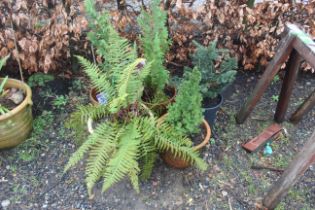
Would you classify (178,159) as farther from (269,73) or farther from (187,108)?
(269,73)

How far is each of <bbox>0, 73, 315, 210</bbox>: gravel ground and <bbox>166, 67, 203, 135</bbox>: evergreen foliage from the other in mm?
509

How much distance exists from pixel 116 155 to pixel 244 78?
1.95 m

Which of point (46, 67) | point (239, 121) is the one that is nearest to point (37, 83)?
point (46, 67)

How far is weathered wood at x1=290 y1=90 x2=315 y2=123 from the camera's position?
3041 millimetres

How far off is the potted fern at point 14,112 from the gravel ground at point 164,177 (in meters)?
0.11

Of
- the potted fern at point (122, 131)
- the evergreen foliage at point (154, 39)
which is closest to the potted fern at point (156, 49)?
the evergreen foliage at point (154, 39)

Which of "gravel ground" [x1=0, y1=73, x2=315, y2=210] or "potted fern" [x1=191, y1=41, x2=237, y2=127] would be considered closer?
"gravel ground" [x1=0, y1=73, x2=315, y2=210]

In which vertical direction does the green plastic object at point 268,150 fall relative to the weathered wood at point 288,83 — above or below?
below

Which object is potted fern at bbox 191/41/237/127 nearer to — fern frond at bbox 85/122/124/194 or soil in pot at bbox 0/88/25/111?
fern frond at bbox 85/122/124/194

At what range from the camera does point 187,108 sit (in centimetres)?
242

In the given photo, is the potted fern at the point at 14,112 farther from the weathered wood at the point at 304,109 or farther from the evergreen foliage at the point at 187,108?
the weathered wood at the point at 304,109

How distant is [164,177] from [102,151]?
2.17 ft

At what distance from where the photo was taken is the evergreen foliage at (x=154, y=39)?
2635 mm

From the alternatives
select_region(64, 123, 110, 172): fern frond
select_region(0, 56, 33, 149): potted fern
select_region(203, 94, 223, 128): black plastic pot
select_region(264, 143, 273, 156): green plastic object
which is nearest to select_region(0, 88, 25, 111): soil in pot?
select_region(0, 56, 33, 149): potted fern
